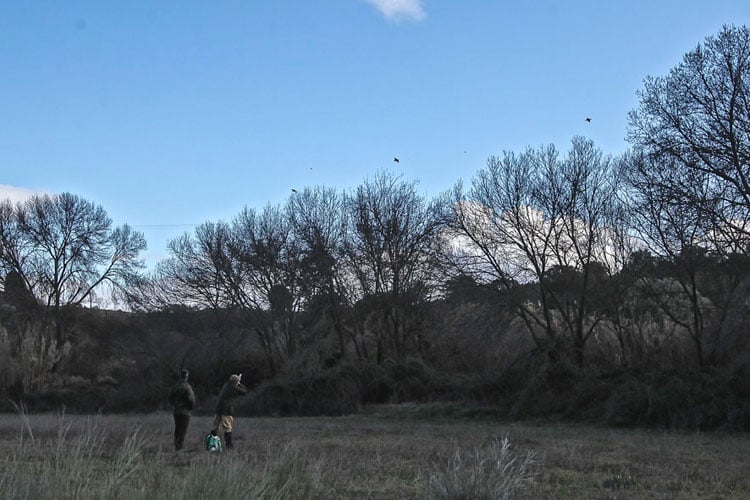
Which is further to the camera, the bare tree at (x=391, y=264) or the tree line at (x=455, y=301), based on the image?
the bare tree at (x=391, y=264)

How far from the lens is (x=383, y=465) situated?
12.6 m

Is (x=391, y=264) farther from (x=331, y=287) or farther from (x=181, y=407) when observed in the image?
(x=181, y=407)

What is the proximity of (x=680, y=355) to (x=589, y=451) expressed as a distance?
13793 millimetres

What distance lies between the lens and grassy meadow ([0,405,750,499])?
19.1 ft

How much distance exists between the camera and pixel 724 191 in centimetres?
2348

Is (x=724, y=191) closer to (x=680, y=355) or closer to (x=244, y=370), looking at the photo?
(x=680, y=355)

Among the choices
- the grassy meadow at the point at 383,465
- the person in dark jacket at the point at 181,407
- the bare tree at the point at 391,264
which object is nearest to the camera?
the grassy meadow at the point at 383,465

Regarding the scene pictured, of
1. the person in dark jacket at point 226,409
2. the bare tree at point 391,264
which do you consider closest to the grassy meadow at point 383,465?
the person in dark jacket at point 226,409

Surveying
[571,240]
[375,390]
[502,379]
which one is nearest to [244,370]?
[375,390]

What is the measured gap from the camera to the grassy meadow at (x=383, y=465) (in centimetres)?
582

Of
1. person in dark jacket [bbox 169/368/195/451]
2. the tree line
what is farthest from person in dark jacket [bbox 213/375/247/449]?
the tree line

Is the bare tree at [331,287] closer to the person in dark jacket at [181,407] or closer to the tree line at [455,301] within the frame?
the tree line at [455,301]

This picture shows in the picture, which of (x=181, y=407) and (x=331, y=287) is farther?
(x=331, y=287)

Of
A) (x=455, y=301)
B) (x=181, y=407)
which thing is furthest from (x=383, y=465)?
(x=455, y=301)
